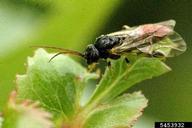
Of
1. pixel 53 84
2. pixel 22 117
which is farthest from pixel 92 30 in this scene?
pixel 22 117

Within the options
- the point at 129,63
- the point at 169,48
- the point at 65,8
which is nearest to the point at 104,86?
the point at 129,63

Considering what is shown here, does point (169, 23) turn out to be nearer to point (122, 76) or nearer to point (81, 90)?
point (122, 76)

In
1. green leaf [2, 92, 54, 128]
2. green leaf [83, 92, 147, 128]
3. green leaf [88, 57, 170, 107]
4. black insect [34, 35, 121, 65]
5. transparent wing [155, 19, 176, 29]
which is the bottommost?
green leaf [2, 92, 54, 128]

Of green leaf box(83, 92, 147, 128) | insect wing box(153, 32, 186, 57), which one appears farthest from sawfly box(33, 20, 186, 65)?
green leaf box(83, 92, 147, 128)

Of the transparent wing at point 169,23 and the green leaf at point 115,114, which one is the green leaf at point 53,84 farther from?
the transparent wing at point 169,23

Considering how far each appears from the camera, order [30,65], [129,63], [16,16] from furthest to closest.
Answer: [16,16]
[129,63]
[30,65]

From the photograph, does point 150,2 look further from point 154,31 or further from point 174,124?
point 174,124

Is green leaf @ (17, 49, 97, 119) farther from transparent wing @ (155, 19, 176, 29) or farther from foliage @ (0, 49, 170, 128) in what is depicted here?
transparent wing @ (155, 19, 176, 29)
